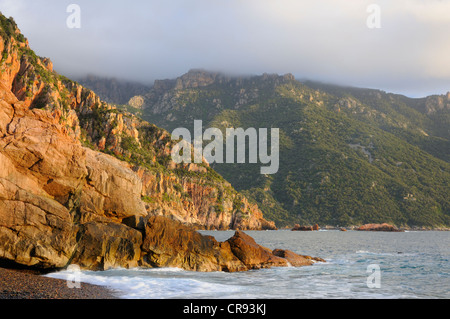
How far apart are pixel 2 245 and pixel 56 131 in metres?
9.87

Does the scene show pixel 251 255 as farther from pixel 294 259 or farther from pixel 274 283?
pixel 274 283

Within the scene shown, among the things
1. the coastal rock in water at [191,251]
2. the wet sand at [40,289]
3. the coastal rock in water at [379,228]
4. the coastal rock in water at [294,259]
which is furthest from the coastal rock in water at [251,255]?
the coastal rock in water at [379,228]

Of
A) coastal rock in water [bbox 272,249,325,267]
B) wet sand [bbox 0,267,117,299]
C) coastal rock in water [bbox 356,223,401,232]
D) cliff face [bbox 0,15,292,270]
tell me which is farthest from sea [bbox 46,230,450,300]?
coastal rock in water [bbox 356,223,401,232]

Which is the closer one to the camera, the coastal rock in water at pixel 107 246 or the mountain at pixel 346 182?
the coastal rock in water at pixel 107 246

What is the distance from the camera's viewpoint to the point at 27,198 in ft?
82.4

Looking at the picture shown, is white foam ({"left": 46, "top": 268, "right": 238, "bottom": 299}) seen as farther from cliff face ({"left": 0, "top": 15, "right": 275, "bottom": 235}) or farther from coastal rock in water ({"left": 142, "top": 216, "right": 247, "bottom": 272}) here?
cliff face ({"left": 0, "top": 15, "right": 275, "bottom": 235})

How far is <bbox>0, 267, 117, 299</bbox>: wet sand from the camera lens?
1752cm

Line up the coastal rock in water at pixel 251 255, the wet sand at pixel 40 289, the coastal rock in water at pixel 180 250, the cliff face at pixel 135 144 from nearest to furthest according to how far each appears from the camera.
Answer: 1. the wet sand at pixel 40 289
2. the coastal rock in water at pixel 180 250
3. the coastal rock in water at pixel 251 255
4. the cliff face at pixel 135 144

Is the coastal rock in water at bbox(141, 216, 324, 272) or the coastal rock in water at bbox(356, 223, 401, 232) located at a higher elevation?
the coastal rock in water at bbox(141, 216, 324, 272)

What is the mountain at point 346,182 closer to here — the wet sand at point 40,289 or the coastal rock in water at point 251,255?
the coastal rock in water at point 251,255

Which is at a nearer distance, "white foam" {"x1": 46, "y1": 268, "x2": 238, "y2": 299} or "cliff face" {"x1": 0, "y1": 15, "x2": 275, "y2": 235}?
"white foam" {"x1": 46, "y1": 268, "x2": 238, "y2": 299}

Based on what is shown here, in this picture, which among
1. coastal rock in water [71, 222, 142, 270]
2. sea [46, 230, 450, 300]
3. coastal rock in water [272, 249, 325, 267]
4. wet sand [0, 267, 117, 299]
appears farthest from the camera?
coastal rock in water [272, 249, 325, 267]

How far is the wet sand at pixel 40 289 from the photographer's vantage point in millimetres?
17516

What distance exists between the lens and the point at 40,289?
1884 centimetres
